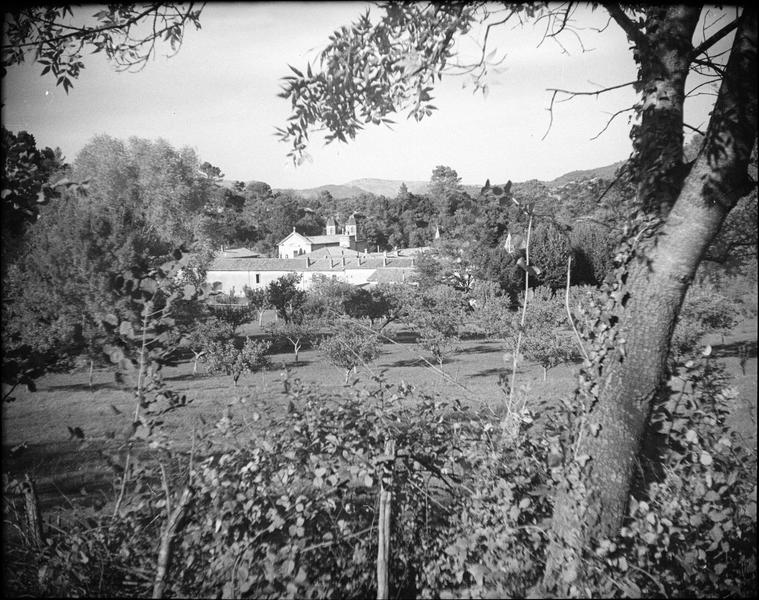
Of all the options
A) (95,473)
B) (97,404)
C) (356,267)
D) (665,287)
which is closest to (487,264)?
(356,267)

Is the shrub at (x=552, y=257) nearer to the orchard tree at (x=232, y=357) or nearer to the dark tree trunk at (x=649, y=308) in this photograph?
the orchard tree at (x=232, y=357)

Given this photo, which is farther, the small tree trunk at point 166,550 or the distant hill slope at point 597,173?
the distant hill slope at point 597,173

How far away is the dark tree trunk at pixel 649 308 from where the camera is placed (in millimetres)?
2139

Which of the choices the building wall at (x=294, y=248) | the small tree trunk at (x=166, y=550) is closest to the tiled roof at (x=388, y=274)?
the building wall at (x=294, y=248)

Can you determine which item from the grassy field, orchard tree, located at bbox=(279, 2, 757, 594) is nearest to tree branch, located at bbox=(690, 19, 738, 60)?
orchard tree, located at bbox=(279, 2, 757, 594)

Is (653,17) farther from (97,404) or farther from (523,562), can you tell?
(97,404)

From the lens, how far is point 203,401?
14414 mm

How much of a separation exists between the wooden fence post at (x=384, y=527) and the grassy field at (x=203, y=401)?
0.61m

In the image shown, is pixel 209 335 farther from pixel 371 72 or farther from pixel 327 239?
pixel 327 239

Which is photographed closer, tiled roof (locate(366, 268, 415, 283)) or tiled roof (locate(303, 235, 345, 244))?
tiled roof (locate(366, 268, 415, 283))

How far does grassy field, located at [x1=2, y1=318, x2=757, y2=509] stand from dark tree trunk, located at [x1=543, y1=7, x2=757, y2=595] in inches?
14.2

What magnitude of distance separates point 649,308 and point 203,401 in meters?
14.8

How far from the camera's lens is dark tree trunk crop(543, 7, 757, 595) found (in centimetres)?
214

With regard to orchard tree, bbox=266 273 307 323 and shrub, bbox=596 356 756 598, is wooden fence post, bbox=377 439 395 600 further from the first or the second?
→ orchard tree, bbox=266 273 307 323
